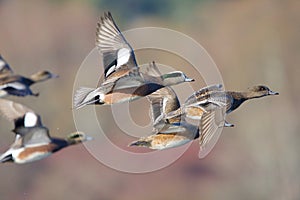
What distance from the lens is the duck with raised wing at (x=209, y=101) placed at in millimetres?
1463

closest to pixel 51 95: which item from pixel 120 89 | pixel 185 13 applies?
pixel 185 13

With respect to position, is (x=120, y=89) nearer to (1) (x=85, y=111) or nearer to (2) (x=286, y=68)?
(1) (x=85, y=111)

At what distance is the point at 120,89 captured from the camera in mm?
1516

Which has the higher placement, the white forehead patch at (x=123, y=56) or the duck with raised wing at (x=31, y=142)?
the white forehead patch at (x=123, y=56)

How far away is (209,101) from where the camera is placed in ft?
4.80

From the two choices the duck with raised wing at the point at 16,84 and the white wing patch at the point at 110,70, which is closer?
the duck with raised wing at the point at 16,84

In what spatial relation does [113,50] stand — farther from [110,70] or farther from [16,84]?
[16,84]

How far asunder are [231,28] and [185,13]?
0.32 m

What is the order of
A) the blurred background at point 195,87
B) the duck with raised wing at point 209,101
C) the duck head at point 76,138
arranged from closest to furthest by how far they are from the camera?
the duck head at point 76,138 → the duck with raised wing at point 209,101 → the blurred background at point 195,87

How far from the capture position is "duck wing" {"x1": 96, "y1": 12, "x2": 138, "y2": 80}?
1533 mm

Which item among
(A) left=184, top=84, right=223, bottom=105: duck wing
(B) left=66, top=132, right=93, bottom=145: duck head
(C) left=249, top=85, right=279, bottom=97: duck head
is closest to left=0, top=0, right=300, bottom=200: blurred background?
(C) left=249, top=85, right=279, bottom=97: duck head

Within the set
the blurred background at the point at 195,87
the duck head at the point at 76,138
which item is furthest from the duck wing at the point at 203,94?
the blurred background at the point at 195,87

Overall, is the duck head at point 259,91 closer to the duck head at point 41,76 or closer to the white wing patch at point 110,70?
the white wing patch at point 110,70

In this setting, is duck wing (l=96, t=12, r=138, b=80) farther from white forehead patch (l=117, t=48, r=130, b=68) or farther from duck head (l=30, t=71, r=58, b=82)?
duck head (l=30, t=71, r=58, b=82)
